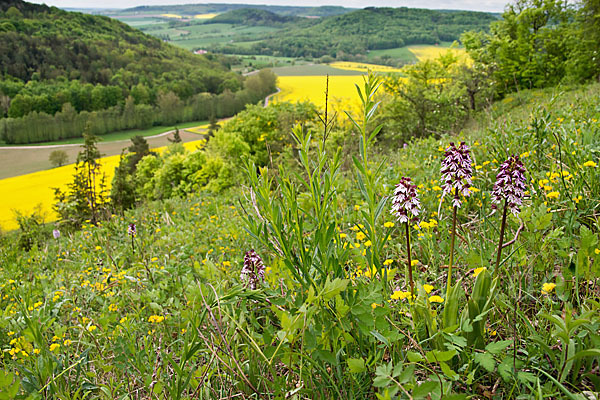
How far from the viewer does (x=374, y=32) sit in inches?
4306

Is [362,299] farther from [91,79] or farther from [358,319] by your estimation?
[91,79]

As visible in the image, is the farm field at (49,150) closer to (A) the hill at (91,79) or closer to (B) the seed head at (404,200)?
(A) the hill at (91,79)

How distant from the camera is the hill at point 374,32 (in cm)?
9400

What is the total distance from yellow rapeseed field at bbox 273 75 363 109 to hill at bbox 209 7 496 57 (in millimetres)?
26765

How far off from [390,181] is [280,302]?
231 centimetres

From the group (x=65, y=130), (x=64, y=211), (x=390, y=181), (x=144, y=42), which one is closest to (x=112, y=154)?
(x=65, y=130)

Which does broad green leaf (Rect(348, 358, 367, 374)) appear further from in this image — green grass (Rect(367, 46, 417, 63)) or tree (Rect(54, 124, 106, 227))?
green grass (Rect(367, 46, 417, 63))

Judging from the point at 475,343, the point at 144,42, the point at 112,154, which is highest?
the point at 144,42

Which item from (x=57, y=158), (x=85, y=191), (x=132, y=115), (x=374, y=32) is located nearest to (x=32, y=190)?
(x=57, y=158)

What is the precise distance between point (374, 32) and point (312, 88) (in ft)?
219

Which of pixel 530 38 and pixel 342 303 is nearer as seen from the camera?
pixel 342 303

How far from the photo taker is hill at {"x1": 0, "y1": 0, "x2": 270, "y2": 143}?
67.6 m

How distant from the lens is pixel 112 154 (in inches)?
2041

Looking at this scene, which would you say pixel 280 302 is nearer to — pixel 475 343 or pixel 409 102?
pixel 475 343
